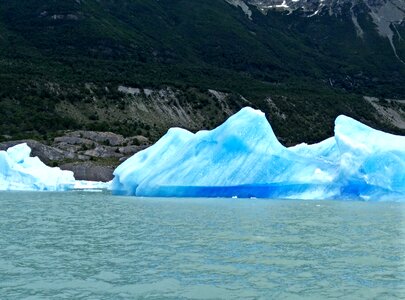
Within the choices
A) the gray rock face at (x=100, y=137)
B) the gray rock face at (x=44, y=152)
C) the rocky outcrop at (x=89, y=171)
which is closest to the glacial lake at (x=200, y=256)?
the rocky outcrop at (x=89, y=171)

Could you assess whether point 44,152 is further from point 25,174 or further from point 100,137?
point 25,174

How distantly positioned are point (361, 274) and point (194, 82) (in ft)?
255

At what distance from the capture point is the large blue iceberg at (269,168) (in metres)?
23.1

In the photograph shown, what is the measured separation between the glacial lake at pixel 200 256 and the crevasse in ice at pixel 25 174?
1747cm

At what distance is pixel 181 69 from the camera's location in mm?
92250

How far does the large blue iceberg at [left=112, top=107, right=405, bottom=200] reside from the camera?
911 inches

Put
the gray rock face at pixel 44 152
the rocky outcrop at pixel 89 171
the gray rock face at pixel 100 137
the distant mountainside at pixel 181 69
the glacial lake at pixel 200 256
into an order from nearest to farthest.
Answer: the glacial lake at pixel 200 256 < the rocky outcrop at pixel 89 171 < the gray rock face at pixel 44 152 < the gray rock face at pixel 100 137 < the distant mountainside at pixel 181 69

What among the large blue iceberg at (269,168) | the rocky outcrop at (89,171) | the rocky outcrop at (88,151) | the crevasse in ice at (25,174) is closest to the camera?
the large blue iceberg at (269,168)

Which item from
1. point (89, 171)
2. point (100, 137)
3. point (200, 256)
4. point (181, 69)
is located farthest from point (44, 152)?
point (181, 69)

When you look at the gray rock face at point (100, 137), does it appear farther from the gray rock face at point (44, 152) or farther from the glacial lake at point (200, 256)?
the glacial lake at point (200, 256)

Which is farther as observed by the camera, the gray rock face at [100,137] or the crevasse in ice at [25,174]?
the gray rock face at [100,137]

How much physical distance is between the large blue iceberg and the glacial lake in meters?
6.37

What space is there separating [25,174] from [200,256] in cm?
2619

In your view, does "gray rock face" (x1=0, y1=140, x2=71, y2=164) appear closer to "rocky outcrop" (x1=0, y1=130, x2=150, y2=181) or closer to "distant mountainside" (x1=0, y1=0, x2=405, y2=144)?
"rocky outcrop" (x1=0, y1=130, x2=150, y2=181)
